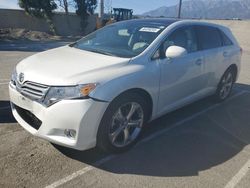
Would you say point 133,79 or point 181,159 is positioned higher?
point 133,79

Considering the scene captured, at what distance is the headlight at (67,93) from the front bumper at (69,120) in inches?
2.1

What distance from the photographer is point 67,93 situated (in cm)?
321

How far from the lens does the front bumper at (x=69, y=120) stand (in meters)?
3.17

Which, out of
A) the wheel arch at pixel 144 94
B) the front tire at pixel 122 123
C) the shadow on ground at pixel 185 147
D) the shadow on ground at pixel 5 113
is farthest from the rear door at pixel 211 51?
the shadow on ground at pixel 5 113

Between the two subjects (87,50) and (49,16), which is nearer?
(87,50)

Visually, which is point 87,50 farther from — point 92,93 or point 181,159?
point 181,159

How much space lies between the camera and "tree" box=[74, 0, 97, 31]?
27531mm

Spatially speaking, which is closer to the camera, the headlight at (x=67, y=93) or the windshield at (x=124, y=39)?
the headlight at (x=67, y=93)

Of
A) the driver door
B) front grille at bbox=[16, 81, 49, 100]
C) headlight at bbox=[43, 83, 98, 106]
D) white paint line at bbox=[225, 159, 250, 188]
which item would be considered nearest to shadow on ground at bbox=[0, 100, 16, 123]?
front grille at bbox=[16, 81, 49, 100]

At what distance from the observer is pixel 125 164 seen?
3.59 m

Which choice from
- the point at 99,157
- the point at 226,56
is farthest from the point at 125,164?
the point at 226,56

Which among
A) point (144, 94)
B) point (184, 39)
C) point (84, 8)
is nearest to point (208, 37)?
point (184, 39)

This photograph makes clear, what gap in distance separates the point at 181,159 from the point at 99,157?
104 centimetres

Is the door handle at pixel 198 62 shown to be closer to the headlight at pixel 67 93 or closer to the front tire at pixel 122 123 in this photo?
the front tire at pixel 122 123
